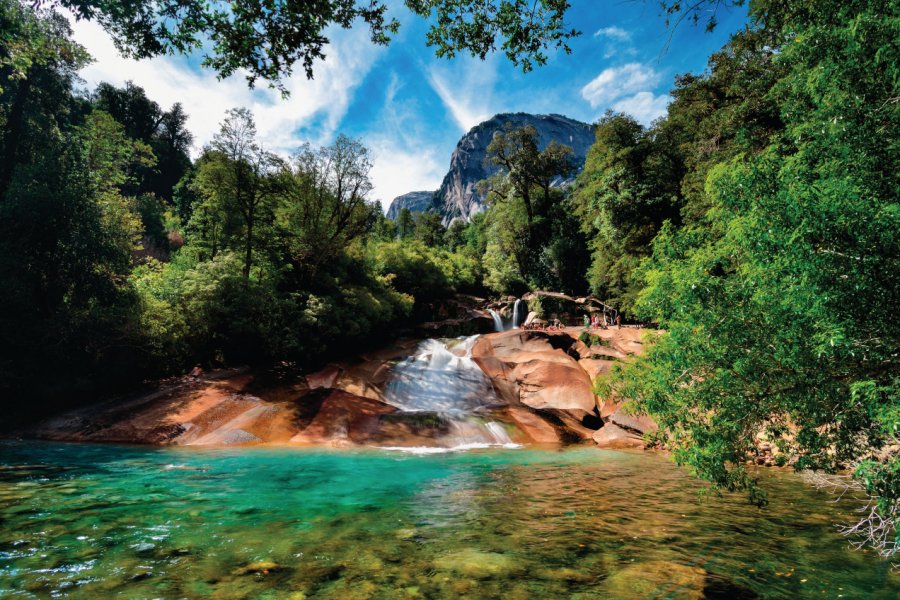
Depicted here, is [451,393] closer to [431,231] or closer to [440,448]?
[440,448]

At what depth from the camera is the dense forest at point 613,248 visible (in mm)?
4785

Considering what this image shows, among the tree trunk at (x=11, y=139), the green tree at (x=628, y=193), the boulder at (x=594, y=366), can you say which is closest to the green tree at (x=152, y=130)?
the tree trunk at (x=11, y=139)

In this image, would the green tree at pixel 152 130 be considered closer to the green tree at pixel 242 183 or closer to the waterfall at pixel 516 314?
the green tree at pixel 242 183

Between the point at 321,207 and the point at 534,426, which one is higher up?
the point at 321,207

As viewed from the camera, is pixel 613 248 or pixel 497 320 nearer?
pixel 613 248

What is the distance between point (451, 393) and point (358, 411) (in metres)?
5.62

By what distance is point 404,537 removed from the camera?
595 cm

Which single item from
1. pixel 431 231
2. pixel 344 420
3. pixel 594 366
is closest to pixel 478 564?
pixel 344 420

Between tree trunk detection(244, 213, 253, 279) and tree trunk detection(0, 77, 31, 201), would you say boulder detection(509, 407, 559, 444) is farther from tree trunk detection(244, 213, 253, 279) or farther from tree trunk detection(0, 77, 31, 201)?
tree trunk detection(0, 77, 31, 201)

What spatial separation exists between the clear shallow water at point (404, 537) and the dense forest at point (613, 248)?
1.10 meters

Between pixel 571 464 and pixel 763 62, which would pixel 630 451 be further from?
pixel 763 62

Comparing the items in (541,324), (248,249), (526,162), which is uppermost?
(526,162)

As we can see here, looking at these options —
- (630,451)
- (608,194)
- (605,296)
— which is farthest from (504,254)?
(630,451)

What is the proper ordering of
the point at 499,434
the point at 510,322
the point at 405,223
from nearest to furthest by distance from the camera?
1. the point at 499,434
2. the point at 510,322
3. the point at 405,223
